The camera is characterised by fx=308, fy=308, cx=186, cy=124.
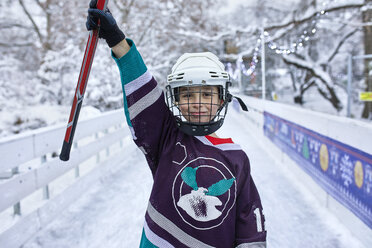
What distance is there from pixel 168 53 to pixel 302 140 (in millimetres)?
15481

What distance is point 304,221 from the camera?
10.5 feet

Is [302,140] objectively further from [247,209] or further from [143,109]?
[143,109]

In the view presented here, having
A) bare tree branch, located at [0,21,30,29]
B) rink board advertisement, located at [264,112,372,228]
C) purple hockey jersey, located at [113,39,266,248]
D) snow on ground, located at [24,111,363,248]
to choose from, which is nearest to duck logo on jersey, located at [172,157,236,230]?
purple hockey jersey, located at [113,39,266,248]

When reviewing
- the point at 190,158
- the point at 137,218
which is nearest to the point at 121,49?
the point at 190,158

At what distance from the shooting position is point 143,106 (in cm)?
138

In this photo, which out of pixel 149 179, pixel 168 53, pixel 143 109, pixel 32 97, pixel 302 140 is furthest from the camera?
pixel 168 53

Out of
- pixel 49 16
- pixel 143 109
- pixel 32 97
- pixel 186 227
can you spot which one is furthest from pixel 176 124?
pixel 49 16

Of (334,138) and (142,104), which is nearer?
(142,104)

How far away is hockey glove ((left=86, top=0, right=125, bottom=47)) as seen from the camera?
1203 mm

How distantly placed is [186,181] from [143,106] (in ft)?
1.28

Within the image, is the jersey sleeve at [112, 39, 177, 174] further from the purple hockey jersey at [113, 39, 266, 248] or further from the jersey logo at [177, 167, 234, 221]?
the jersey logo at [177, 167, 234, 221]

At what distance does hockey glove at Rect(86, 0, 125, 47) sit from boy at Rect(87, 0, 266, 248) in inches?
2.2

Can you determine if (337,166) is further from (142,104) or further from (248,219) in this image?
(142,104)

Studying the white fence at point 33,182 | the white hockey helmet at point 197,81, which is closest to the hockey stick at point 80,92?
the white hockey helmet at point 197,81
